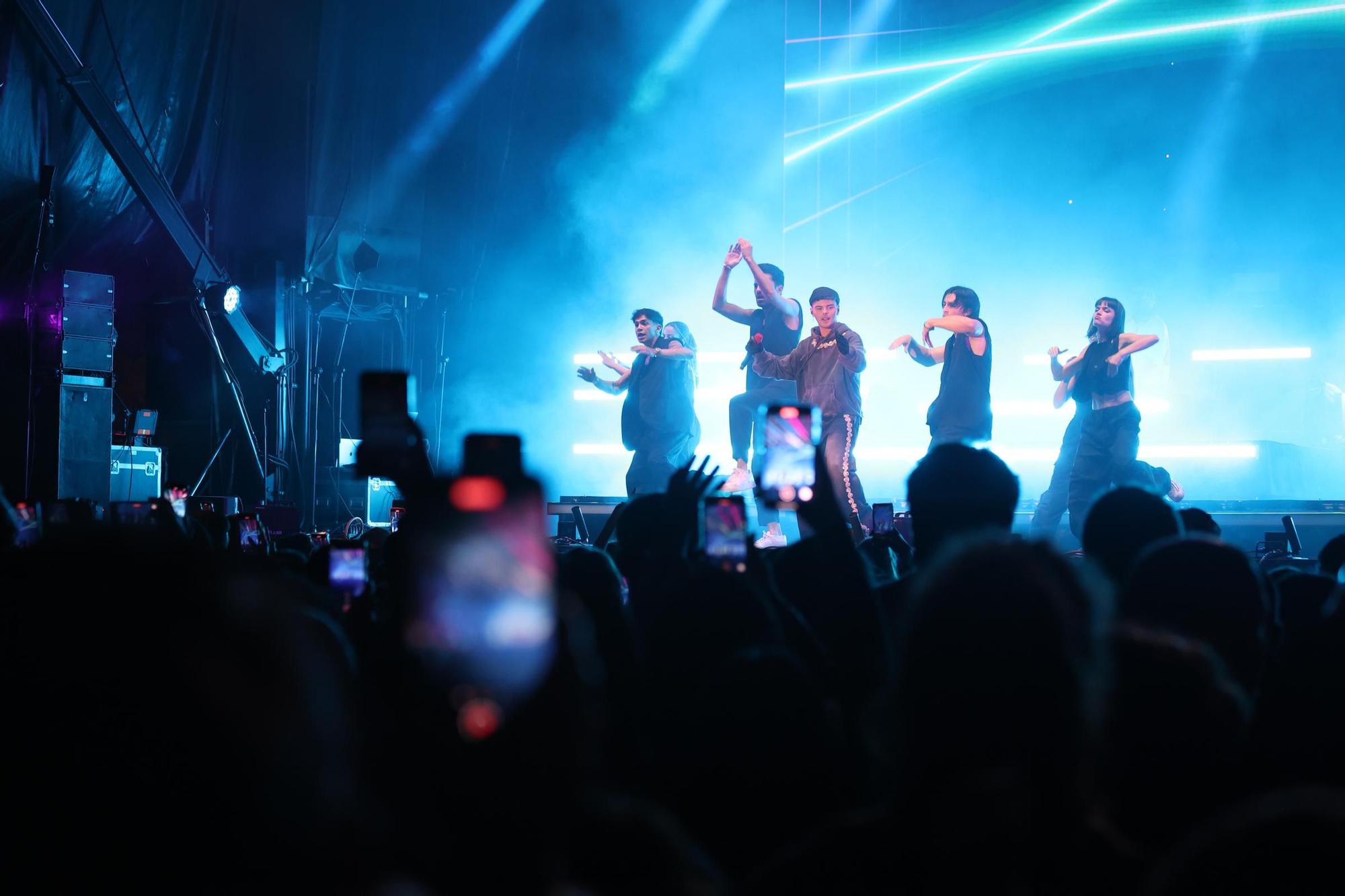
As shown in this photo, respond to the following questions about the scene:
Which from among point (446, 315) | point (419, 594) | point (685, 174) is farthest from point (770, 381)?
point (419, 594)

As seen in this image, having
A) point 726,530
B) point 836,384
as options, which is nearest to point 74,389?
point 836,384

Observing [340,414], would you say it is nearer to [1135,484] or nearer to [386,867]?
[1135,484]

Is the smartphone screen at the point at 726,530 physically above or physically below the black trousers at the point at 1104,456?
below

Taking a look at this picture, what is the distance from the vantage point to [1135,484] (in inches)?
123

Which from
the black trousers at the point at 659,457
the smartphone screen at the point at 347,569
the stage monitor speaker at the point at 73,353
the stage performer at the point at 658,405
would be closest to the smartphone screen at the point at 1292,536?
the stage performer at the point at 658,405

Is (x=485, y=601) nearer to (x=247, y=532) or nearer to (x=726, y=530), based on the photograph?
(x=726, y=530)

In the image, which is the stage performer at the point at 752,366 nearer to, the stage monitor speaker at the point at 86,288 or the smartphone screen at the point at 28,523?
the smartphone screen at the point at 28,523

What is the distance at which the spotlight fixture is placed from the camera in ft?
34.8

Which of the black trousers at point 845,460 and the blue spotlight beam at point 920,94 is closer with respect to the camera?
the black trousers at point 845,460

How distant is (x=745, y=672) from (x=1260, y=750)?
965 mm

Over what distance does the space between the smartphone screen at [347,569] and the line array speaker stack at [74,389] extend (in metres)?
6.88

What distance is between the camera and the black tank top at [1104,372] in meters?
7.79

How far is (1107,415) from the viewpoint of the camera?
309 inches

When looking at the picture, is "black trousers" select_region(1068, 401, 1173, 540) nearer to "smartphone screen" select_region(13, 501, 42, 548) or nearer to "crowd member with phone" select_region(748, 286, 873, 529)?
"crowd member with phone" select_region(748, 286, 873, 529)
